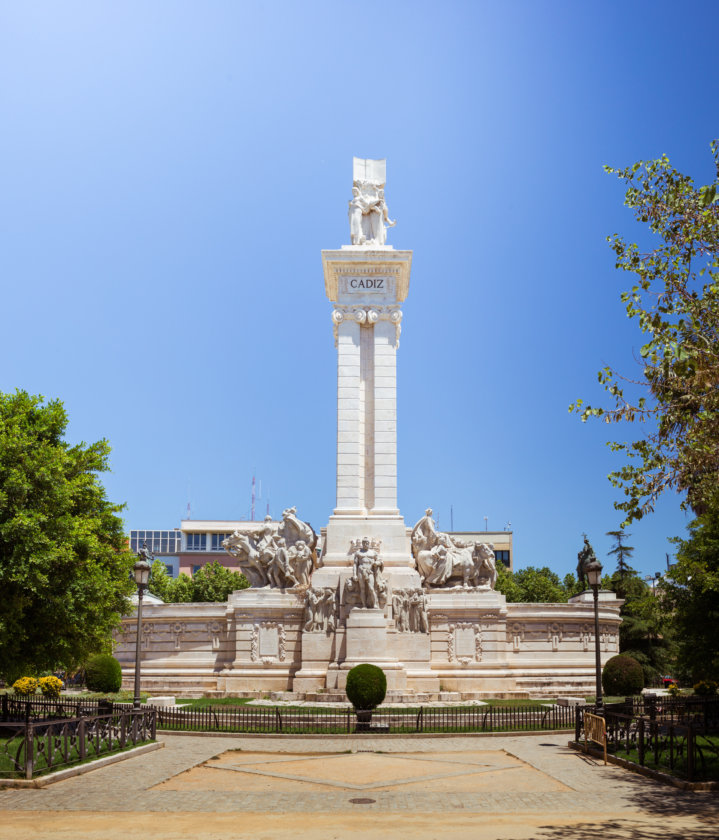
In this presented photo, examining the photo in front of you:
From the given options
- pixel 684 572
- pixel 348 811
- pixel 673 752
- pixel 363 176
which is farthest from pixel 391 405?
pixel 348 811

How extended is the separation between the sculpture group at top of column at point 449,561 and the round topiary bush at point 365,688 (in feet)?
37.3

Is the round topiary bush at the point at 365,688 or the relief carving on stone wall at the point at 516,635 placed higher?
the relief carving on stone wall at the point at 516,635

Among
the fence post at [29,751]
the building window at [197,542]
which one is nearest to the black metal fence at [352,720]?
the fence post at [29,751]

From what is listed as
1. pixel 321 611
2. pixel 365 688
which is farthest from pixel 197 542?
pixel 365 688

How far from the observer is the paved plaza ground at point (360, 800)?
12156mm

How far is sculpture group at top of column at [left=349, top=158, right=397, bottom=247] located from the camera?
→ 42.2m

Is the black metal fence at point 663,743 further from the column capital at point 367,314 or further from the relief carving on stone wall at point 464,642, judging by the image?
the column capital at point 367,314

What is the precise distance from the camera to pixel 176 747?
21.6 m

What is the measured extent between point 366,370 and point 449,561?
9435 millimetres

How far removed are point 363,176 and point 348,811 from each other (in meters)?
34.7

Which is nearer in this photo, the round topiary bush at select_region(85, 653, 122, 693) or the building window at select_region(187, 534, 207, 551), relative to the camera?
the round topiary bush at select_region(85, 653, 122, 693)

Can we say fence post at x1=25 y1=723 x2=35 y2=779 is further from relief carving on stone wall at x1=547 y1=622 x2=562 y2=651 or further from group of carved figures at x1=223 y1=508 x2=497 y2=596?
relief carving on stone wall at x1=547 y1=622 x2=562 y2=651

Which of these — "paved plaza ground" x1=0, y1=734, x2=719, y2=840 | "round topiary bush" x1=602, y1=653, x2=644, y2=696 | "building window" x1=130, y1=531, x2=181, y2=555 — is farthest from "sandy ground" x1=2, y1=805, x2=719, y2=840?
"building window" x1=130, y1=531, x2=181, y2=555

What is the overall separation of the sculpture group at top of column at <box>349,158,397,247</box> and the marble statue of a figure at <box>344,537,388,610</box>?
50.3 ft
